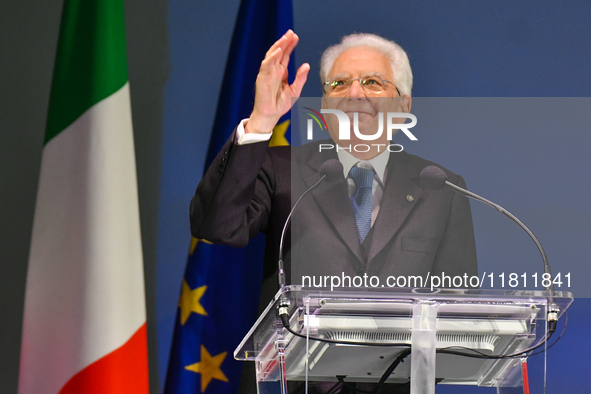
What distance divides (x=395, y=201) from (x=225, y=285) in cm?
94

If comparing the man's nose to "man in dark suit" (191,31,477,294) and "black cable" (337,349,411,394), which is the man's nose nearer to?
"man in dark suit" (191,31,477,294)

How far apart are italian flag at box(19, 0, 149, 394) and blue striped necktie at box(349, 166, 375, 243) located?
2.82 feet

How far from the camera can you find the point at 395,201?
1.48 meters

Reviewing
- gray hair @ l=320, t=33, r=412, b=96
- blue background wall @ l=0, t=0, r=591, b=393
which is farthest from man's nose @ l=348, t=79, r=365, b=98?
blue background wall @ l=0, t=0, r=591, b=393

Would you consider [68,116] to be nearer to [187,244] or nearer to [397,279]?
[187,244]

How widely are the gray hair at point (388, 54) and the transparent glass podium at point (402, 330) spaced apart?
1094 mm

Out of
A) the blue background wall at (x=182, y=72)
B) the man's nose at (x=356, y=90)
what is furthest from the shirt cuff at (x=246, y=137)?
the blue background wall at (x=182, y=72)

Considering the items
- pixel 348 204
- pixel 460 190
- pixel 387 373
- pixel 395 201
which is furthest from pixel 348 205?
pixel 387 373

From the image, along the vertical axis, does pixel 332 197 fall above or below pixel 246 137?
below

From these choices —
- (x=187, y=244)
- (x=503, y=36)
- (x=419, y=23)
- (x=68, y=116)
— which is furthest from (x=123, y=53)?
(x=503, y=36)

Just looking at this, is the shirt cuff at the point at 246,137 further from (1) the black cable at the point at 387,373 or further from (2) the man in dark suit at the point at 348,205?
(1) the black cable at the point at 387,373

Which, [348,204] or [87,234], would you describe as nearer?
[348,204]

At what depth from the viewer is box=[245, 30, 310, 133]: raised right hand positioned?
163 cm

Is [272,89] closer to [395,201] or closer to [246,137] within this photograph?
[246,137]
